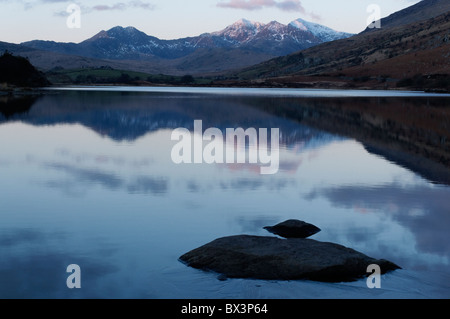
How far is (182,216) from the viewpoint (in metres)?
18.9

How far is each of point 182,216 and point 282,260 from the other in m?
6.07

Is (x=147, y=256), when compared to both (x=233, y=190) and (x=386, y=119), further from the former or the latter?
(x=386, y=119)

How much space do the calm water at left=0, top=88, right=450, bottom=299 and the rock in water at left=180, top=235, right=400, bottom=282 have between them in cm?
34

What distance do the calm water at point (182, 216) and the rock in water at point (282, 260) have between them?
1.12 feet

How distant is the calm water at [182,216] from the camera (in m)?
12.9

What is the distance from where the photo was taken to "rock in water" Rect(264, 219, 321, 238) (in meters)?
16.7

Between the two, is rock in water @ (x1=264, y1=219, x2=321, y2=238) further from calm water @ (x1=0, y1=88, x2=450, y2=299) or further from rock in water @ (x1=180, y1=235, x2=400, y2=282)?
rock in water @ (x1=180, y1=235, x2=400, y2=282)

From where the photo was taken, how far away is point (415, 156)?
3466cm

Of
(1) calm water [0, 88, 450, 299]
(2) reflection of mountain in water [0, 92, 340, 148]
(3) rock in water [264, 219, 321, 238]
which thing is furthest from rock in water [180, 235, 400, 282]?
(2) reflection of mountain in water [0, 92, 340, 148]

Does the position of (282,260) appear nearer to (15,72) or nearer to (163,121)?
(163,121)

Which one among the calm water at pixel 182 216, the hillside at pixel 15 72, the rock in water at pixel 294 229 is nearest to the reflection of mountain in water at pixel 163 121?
the calm water at pixel 182 216

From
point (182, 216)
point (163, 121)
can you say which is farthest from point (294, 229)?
point (163, 121)

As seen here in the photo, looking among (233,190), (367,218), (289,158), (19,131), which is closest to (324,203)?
(367,218)

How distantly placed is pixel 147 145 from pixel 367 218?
77.6 ft
